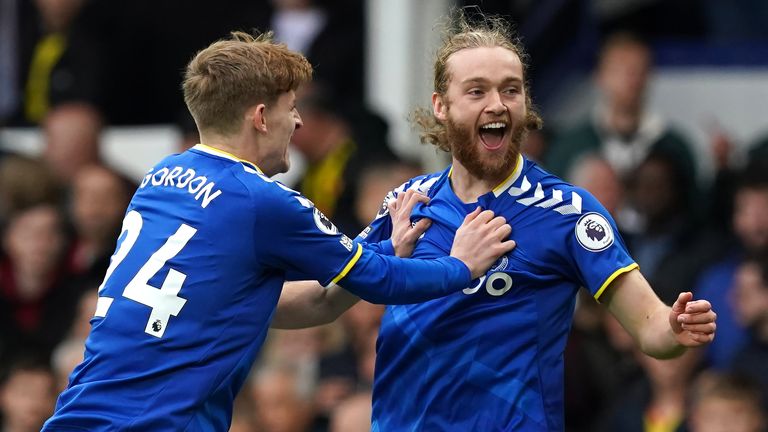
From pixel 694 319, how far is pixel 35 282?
603 centimetres

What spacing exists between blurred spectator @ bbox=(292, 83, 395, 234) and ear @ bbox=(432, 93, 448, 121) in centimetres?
386

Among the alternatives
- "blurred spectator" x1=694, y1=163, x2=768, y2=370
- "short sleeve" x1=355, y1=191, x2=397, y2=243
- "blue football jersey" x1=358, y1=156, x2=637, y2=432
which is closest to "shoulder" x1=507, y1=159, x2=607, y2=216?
"blue football jersey" x1=358, y1=156, x2=637, y2=432

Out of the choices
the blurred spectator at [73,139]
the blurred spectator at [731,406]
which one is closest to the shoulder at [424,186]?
the blurred spectator at [731,406]

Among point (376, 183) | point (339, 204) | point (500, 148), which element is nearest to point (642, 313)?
point (500, 148)

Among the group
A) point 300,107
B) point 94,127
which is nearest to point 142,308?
point 300,107

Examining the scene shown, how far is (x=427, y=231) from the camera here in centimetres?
536

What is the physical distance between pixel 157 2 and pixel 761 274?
5.48 metres

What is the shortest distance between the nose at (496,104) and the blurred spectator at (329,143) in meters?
4.16

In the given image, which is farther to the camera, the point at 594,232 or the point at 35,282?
the point at 35,282

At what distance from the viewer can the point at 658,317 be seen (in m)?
4.95

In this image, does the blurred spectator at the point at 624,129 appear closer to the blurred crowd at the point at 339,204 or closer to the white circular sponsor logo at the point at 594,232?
the blurred crowd at the point at 339,204

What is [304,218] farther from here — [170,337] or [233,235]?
[170,337]

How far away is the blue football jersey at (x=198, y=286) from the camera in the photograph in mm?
4812

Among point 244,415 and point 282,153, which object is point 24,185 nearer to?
point 244,415
